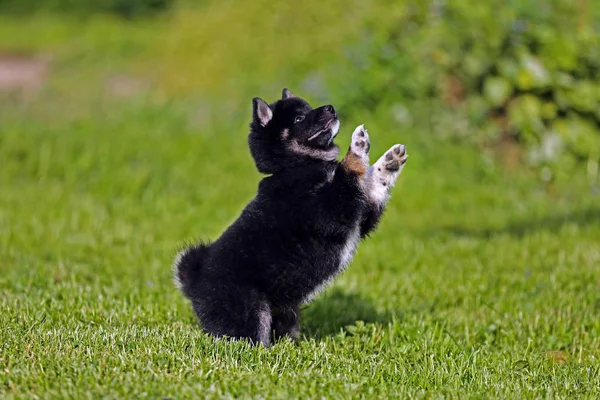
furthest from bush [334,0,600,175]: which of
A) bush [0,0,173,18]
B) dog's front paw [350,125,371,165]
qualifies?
bush [0,0,173,18]

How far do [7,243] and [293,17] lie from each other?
7083 mm

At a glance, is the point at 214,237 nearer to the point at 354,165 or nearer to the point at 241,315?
the point at 241,315

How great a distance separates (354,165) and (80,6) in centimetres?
2127

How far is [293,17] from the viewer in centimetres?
1330

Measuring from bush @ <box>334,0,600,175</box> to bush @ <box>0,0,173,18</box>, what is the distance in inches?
576

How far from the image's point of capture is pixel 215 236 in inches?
310

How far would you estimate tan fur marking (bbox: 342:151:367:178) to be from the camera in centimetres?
435

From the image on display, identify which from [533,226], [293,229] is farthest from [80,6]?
[293,229]

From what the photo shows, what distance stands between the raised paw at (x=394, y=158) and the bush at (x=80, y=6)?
20.8m

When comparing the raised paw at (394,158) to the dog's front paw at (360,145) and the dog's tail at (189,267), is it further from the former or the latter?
the dog's tail at (189,267)

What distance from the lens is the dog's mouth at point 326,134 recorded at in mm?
4586

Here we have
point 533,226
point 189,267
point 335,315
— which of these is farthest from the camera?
point 533,226

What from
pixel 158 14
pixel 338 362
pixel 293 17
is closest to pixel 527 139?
pixel 293 17

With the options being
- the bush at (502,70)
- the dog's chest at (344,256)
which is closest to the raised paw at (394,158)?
the dog's chest at (344,256)
